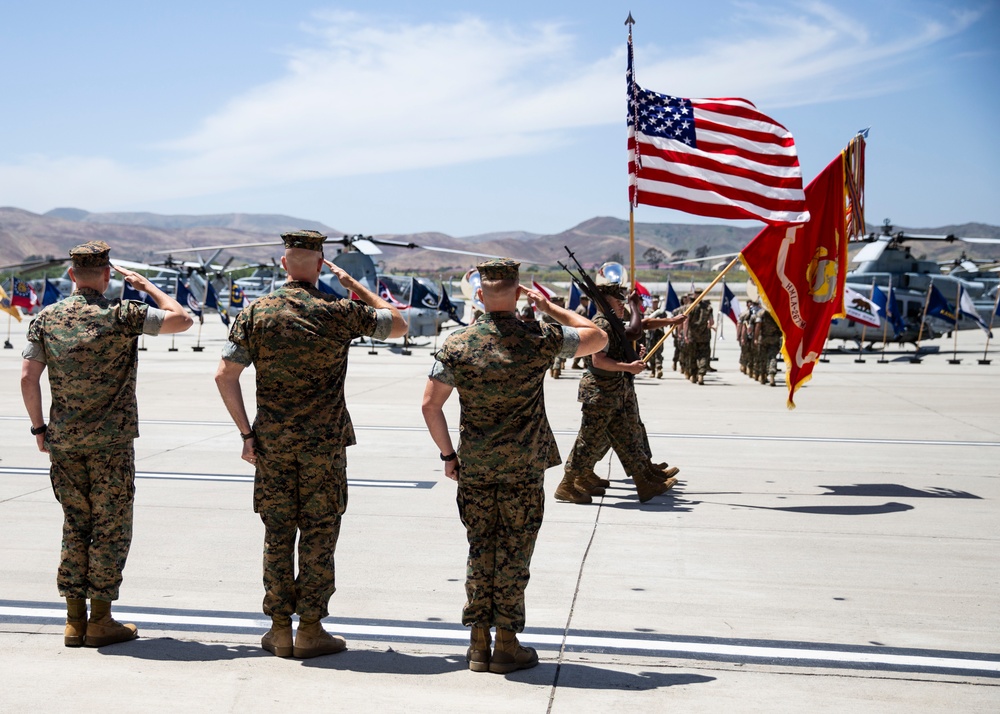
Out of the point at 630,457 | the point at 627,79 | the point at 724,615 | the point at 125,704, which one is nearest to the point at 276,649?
the point at 125,704

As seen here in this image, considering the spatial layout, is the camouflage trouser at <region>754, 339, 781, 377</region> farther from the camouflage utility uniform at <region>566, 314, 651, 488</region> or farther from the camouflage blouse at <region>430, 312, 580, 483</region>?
the camouflage blouse at <region>430, 312, 580, 483</region>

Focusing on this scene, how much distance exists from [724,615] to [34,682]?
10.6ft

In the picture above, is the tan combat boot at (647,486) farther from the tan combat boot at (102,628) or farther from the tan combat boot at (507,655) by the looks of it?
the tan combat boot at (102,628)

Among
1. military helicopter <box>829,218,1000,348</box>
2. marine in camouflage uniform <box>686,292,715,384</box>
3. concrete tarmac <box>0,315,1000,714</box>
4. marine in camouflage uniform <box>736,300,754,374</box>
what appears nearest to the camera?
concrete tarmac <box>0,315,1000,714</box>

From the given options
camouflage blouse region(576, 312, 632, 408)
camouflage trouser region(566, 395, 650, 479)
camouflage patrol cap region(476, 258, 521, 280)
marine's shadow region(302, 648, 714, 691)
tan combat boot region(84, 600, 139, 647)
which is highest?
camouflage patrol cap region(476, 258, 521, 280)

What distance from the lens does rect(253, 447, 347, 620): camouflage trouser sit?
14.5ft

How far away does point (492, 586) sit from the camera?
14.4 feet

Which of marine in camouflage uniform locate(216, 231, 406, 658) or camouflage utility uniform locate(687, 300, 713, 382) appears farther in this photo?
camouflage utility uniform locate(687, 300, 713, 382)

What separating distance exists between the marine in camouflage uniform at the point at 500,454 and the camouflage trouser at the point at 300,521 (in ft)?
1.77

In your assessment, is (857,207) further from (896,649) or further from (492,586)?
(492,586)

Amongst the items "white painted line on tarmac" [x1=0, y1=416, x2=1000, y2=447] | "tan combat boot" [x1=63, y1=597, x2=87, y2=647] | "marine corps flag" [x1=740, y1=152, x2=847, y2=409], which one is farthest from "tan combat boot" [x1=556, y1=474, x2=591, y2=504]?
"tan combat boot" [x1=63, y1=597, x2=87, y2=647]

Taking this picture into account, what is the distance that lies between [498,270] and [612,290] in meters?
3.41

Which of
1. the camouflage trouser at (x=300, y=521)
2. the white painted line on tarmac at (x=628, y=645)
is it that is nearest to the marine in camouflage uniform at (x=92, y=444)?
the white painted line on tarmac at (x=628, y=645)

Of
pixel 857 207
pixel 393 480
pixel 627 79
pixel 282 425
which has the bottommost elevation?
pixel 393 480
